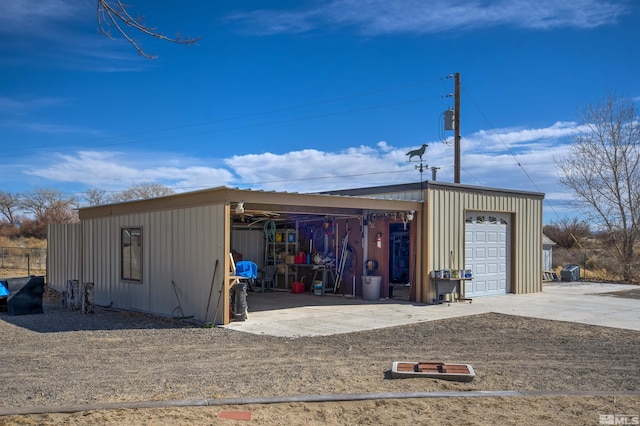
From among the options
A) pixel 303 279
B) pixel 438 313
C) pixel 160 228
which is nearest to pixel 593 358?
pixel 438 313

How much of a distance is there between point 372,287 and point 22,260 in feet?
69.6

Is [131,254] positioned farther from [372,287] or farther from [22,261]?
[22,261]

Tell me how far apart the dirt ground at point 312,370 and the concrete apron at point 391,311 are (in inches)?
28.0

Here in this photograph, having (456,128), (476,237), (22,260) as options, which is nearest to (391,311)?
(476,237)

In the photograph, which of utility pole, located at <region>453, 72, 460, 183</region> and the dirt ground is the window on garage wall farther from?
utility pole, located at <region>453, 72, 460, 183</region>

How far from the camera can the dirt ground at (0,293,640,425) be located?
4879mm

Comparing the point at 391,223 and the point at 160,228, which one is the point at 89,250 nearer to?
the point at 160,228

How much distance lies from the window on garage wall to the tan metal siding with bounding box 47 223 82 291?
8.68 ft

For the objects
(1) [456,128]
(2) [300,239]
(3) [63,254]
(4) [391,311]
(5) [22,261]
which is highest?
(1) [456,128]

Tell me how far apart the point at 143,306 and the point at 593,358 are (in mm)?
8859

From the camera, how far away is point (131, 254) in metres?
12.9

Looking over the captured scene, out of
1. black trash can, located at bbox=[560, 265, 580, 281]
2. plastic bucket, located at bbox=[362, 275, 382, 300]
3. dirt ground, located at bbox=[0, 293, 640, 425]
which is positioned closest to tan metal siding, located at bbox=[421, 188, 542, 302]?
plastic bucket, located at bbox=[362, 275, 382, 300]

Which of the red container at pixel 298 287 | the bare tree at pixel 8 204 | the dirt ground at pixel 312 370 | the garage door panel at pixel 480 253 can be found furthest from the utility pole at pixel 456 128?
the bare tree at pixel 8 204

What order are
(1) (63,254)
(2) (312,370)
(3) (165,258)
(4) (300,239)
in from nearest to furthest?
(2) (312,370) < (3) (165,258) < (1) (63,254) < (4) (300,239)
